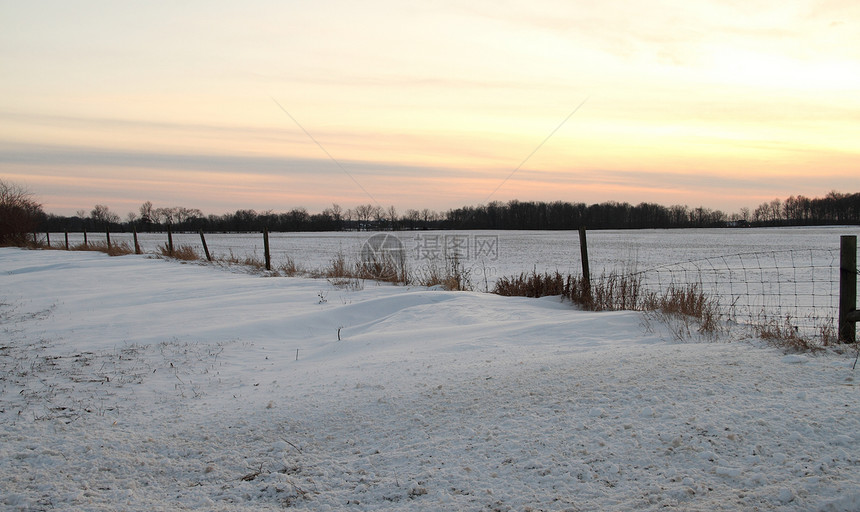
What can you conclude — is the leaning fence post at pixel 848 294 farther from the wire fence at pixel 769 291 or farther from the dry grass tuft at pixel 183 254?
the dry grass tuft at pixel 183 254

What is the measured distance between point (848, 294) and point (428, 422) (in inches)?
204

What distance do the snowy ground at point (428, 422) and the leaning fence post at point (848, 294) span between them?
122 cm

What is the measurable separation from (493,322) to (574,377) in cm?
304

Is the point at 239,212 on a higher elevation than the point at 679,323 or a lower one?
higher

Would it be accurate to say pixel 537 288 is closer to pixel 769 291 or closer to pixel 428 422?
pixel 428 422

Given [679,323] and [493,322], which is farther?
[493,322]

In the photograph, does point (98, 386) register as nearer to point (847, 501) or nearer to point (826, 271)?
point (847, 501)

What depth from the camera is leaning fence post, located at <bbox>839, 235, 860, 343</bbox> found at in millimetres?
5168

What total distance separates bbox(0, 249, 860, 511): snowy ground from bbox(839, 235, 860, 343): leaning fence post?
1.22m

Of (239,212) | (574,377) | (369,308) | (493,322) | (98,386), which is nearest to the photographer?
(574,377)

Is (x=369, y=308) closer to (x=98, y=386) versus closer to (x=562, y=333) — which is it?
(x=562, y=333)

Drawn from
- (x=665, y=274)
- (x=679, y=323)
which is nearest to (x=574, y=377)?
(x=679, y=323)

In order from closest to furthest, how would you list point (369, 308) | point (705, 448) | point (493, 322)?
point (705, 448)
point (493, 322)
point (369, 308)

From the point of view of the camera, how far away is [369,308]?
8.71m
